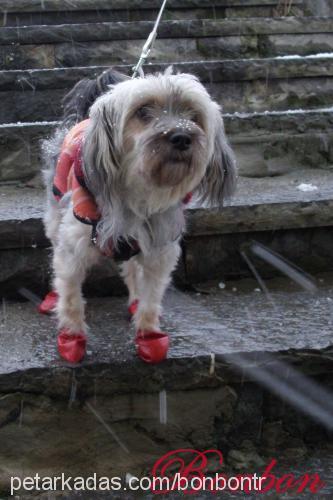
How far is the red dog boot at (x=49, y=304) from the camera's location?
9.94ft

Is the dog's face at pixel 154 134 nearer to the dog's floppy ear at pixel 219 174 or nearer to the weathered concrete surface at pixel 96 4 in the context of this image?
the dog's floppy ear at pixel 219 174

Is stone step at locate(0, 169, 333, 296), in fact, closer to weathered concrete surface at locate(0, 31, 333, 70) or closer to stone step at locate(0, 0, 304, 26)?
weathered concrete surface at locate(0, 31, 333, 70)

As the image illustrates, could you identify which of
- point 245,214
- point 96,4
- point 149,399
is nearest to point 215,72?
point 245,214

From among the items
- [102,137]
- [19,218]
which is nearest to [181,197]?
[102,137]

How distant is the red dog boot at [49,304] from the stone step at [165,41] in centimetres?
272

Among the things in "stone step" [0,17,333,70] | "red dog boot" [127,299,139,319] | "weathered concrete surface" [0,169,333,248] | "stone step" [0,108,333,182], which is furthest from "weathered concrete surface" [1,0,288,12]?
"red dog boot" [127,299,139,319]

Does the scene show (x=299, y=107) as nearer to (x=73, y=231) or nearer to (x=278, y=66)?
(x=278, y=66)

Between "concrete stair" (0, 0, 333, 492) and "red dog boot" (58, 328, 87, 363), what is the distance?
40 mm

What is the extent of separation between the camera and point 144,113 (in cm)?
229

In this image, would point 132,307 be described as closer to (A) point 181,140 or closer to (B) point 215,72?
(A) point 181,140

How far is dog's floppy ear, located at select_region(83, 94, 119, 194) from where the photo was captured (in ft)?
7.57

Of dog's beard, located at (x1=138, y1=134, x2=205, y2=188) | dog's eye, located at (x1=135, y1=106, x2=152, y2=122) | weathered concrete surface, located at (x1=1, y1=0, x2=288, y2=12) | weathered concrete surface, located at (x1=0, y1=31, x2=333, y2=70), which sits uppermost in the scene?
weathered concrete surface, located at (x1=1, y1=0, x2=288, y2=12)

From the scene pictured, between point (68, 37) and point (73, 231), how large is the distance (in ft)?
10.0

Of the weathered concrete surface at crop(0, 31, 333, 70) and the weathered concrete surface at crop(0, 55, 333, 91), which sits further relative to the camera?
the weathered concrete surface at crop(0, 31, 333, 70)
